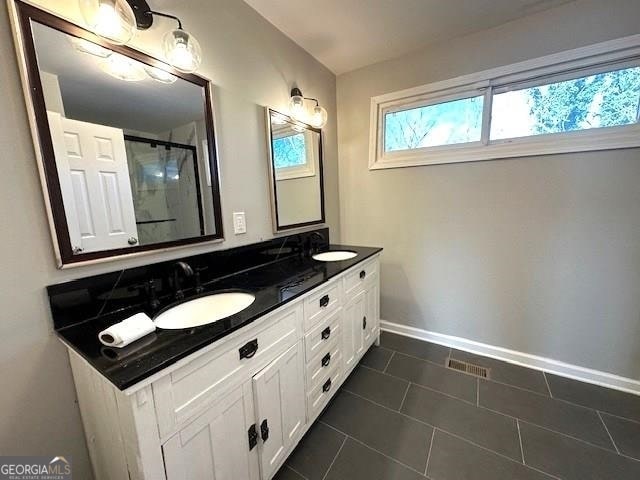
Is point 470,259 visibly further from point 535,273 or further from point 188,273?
point 188,273

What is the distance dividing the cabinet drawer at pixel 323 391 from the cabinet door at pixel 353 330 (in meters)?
0.11

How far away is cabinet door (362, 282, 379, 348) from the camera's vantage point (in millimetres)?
1947

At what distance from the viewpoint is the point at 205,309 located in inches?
46.8

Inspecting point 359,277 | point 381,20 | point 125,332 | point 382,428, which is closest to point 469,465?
point 382,428

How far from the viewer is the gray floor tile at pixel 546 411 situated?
4.52ft

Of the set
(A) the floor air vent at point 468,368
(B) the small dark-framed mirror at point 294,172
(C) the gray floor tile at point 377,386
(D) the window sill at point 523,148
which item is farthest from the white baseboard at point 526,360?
(D) the window sill at point 523,148

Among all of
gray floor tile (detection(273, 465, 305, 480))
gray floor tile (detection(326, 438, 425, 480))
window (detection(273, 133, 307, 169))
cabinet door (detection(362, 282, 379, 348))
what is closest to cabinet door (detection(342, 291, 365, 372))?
cabinet door (detection(362, 282, 379, 348))

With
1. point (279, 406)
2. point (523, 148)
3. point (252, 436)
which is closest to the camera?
point (252, 436)

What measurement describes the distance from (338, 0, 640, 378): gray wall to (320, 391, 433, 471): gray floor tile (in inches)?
39.1

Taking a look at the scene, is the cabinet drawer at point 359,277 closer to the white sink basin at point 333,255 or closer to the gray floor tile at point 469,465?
the white sink basin at point 333,255

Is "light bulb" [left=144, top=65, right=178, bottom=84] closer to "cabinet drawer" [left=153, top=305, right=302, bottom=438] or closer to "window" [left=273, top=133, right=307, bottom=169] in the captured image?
"window" [left=273, top=133, right=307, bottom=169]

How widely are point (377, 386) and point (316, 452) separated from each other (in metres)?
0.61

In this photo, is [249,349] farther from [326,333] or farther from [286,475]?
[286,475]

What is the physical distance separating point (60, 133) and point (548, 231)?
2.59m
